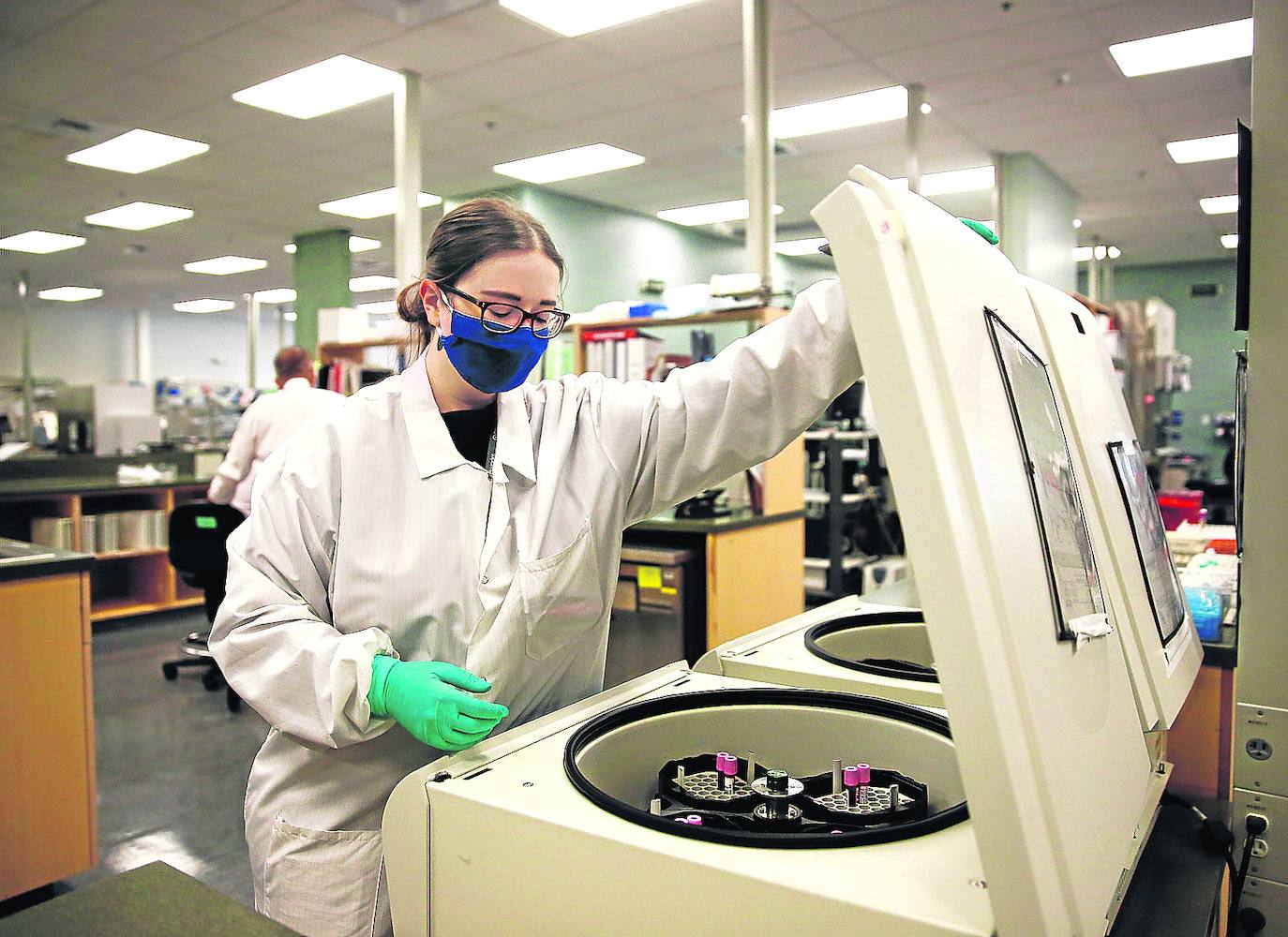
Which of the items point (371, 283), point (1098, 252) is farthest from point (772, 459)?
point (371, 283)

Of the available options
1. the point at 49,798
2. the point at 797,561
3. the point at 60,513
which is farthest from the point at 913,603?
the point at 60,513

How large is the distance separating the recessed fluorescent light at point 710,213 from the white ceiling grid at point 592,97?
199 mm

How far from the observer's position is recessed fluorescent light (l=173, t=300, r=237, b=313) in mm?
12906

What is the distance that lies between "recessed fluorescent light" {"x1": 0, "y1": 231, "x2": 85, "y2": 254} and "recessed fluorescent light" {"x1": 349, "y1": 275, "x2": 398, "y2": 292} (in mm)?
2909

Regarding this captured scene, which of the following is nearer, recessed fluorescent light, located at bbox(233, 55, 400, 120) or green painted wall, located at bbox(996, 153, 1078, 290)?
recessed fluorescent light, located at bbox(233, 55, 400, 120)

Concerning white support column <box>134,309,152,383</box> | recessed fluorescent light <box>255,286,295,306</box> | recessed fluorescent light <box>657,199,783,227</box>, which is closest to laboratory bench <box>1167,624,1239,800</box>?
recessed fluorescent light <box>657,199,783,227</box>

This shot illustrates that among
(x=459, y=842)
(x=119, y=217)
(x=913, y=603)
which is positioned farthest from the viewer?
(x=119, y=217)

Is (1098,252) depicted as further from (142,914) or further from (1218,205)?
(142,914)

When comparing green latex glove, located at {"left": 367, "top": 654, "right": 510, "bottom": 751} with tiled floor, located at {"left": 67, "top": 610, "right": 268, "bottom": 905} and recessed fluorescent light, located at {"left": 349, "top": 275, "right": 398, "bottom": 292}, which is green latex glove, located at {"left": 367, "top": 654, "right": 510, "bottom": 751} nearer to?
tiled floor, located at {"left": 67, "top": 610, "right": 268, "bottom": 905}

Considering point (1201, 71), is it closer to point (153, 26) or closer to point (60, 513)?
point (153, 26)

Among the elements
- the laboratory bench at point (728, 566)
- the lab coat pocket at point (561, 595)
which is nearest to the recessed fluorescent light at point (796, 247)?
the laboratory bench at point (728, 566)

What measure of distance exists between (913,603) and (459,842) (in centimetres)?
96

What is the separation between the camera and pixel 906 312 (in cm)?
55

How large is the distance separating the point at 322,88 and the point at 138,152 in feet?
6.14
